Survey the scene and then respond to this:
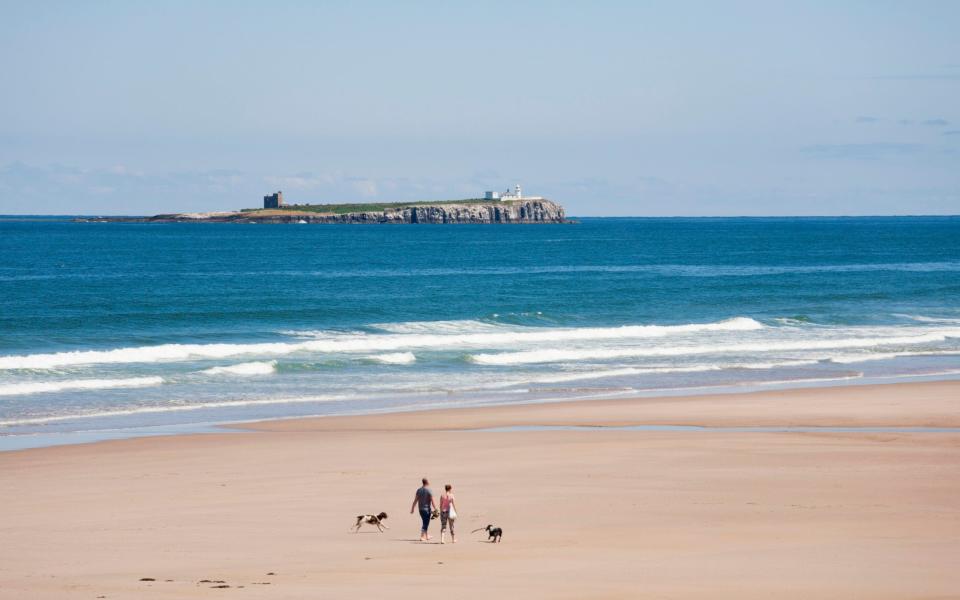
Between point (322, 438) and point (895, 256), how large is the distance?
95.6 meters

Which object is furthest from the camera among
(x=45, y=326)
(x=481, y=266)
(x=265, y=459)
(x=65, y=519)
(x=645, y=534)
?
(x=481, y=266)

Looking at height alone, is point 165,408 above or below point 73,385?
below

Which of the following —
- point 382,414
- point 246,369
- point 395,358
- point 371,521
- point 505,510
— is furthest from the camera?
point 395,358

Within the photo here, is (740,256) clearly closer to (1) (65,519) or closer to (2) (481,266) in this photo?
(2) (481,266)

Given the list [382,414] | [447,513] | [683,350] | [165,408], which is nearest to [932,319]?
[683,350]

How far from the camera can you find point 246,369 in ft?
114

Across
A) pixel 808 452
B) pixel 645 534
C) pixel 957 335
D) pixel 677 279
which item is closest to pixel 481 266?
pixel 677 279

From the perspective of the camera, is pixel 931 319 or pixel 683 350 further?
pixel 931 319

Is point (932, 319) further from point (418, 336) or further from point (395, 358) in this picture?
point (395, 358)

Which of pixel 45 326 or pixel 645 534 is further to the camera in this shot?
pixel 45 326

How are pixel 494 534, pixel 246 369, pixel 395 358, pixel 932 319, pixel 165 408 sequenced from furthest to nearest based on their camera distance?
pixel 932 319 < pixel 395 358 < pixel 246 369 < pixel 165 408 < pixel 494 534

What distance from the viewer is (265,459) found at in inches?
829

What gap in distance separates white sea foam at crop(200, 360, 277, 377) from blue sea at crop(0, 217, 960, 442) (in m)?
0.08

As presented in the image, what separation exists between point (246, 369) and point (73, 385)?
18.2 feet
